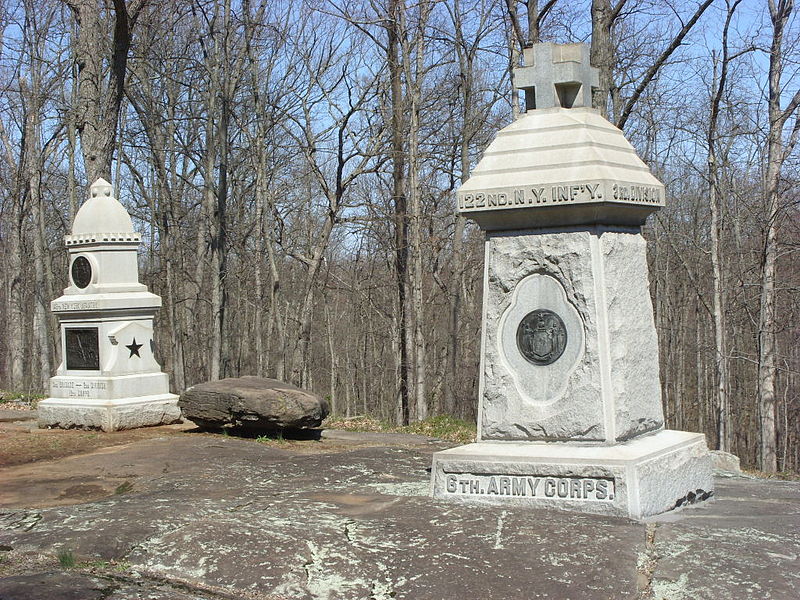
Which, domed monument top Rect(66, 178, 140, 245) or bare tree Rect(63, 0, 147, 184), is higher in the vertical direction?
bare tree Rect(63, 0, 147, 184)

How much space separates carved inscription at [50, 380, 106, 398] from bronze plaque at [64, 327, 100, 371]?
20 centimetres

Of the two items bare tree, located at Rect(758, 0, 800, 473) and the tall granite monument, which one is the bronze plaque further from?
bare tree, located at Rect(758, 0, 800, 473)

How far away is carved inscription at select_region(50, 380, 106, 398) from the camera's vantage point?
12.1 meters

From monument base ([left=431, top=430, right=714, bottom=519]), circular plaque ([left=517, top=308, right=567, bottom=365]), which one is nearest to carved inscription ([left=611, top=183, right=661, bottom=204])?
circular plaque ([left=517, top=308, right=567, bottom=365])

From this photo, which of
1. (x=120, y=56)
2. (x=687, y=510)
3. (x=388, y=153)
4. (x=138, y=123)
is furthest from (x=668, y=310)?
(x=687, y=510)

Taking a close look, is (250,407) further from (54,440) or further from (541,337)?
(541,337)

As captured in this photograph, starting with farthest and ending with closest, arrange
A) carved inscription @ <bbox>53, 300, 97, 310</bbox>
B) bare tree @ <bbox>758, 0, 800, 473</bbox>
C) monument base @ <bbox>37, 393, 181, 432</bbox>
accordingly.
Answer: bare tree @ <bbox>758, 0, 800, 473</bbox> < carved inscription @ <bbox>53, 300, 97, 310</bbox> < monument base @ <bbox>37, 393, 181, 432</bbox>

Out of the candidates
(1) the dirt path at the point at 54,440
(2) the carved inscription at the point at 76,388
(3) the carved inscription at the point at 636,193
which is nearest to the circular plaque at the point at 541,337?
(3) the carved inscription at the point at 636,193

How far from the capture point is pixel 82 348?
12.4 m

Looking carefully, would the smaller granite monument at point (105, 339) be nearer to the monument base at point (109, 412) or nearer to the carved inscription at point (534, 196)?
the monument base at point (109, 412)

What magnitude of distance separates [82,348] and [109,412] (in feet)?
3.55

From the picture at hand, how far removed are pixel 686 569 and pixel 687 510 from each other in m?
1.61

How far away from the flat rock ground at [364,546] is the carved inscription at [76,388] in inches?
182

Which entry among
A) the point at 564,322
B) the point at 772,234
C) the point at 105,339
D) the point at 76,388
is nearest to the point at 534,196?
the point at 564,322
